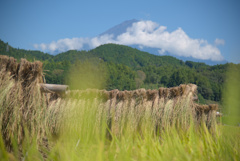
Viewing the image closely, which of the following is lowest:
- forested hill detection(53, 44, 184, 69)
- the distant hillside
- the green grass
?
the green grass

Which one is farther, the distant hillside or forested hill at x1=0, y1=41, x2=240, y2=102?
forested hill at x1=0, y1=41, x2=240, y2=102

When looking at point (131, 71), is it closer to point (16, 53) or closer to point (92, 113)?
point (16, 53)

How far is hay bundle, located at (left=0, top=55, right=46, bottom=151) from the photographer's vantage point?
2.57 meters

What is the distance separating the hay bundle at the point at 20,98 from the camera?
2565mm

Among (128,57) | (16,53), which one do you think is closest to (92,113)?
(16,53)

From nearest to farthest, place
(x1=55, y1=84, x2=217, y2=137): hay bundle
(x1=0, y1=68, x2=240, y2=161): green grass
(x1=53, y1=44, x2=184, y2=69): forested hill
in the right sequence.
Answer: (x1=0, y1=68, x2=240, y2=161): green grass, (x1=55, y1=84, x2=217, y2=137): hay bundle, (x1=53, y1=44, x2=184, y2=69): forested hill

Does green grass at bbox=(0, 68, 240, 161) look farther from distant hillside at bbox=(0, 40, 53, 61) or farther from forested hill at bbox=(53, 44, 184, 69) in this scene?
forested hill at bbox=(53, 44, 184, 69)

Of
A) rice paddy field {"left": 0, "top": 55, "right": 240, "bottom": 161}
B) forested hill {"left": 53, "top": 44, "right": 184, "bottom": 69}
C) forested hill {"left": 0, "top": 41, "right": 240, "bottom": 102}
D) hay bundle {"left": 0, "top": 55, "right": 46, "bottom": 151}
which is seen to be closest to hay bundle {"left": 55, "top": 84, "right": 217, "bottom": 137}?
rice paddy field {"left": 0, "top": 55, "right": 240, "bottom": 161}

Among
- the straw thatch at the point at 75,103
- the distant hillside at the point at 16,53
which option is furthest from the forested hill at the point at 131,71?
the straw thatch at the point at 75,103

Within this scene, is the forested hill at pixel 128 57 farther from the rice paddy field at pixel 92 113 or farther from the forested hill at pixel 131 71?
the rice paddy field at pixel 92 113

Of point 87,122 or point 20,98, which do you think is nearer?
point 20,98

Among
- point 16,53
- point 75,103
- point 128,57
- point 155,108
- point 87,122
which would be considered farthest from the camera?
point 128,57

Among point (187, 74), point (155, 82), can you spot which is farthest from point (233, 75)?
point (155, 82)

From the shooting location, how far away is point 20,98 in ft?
Result: 8.82
